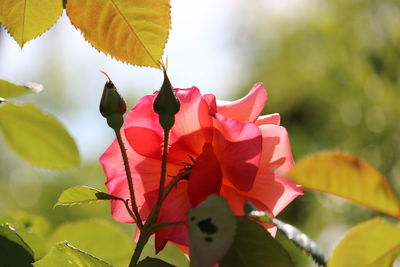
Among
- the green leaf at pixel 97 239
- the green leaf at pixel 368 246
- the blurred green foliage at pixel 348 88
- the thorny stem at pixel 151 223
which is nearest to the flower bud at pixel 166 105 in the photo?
the thorny stem at pixel 151 223

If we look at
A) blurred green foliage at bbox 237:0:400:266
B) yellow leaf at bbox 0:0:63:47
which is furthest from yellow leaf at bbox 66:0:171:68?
blurred green foliage at bbox 237:0:400:266

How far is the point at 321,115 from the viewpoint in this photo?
12.0 feet

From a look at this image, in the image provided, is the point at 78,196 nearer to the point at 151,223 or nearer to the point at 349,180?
the point at 151,223

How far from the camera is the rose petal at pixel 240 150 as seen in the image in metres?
0.35

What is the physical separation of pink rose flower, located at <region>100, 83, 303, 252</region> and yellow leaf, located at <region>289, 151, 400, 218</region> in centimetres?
11

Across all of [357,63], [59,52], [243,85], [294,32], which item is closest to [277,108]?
[243,85]

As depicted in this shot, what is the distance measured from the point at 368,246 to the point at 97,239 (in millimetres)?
337

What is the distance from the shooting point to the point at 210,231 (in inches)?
11.6

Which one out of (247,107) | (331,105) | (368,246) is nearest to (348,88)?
(331,105)

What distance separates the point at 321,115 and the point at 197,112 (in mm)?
3349

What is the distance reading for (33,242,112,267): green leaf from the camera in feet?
1.18

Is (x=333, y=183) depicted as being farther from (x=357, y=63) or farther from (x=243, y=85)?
(x=243, y=85)

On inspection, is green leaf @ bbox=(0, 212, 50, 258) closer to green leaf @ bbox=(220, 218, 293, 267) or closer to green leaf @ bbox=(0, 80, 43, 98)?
green leaf @ bbox=(0, 80, 43, 98)

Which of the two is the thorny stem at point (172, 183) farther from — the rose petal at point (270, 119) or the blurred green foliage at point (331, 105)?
the blurred green foliage at point (331, 105)
